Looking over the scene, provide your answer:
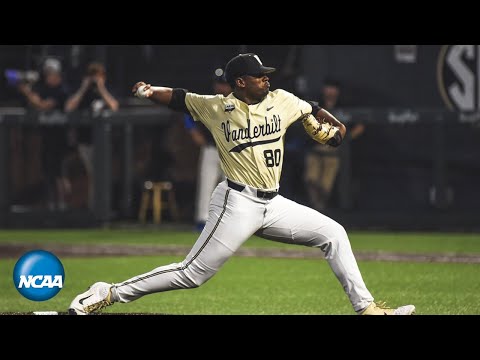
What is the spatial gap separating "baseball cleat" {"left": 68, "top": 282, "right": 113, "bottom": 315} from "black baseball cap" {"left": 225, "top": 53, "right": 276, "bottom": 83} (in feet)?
5.11

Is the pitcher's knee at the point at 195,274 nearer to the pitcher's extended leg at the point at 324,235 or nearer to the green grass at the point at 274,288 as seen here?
the pitcher's extended leg at the point at 324,235

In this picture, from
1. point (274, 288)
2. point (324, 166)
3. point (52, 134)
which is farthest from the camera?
point (52, 134)

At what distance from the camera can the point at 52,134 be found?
1545 centimetres

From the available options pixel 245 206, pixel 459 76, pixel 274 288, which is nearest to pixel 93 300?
pixel 245 206

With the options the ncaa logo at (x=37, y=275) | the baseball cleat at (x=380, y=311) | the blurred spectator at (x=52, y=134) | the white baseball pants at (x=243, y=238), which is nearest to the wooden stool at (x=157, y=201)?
the blurred spectator at (x=52, y=134)

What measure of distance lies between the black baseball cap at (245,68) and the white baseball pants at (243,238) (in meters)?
0.71

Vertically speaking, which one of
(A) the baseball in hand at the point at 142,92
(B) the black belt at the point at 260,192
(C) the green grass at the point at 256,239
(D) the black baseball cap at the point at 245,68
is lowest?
(C) the green grass at the point at 256,239

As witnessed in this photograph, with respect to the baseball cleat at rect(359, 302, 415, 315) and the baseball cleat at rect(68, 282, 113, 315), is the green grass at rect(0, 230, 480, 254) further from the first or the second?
the baseball cleat at rect(68, 282, 113, 315)

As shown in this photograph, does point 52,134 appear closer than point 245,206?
No

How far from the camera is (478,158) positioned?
14836 mm

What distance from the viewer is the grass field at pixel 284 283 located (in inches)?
327

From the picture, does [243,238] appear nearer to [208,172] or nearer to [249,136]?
[249,136]

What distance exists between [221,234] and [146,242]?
268 inches

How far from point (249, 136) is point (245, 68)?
0.43 metres
